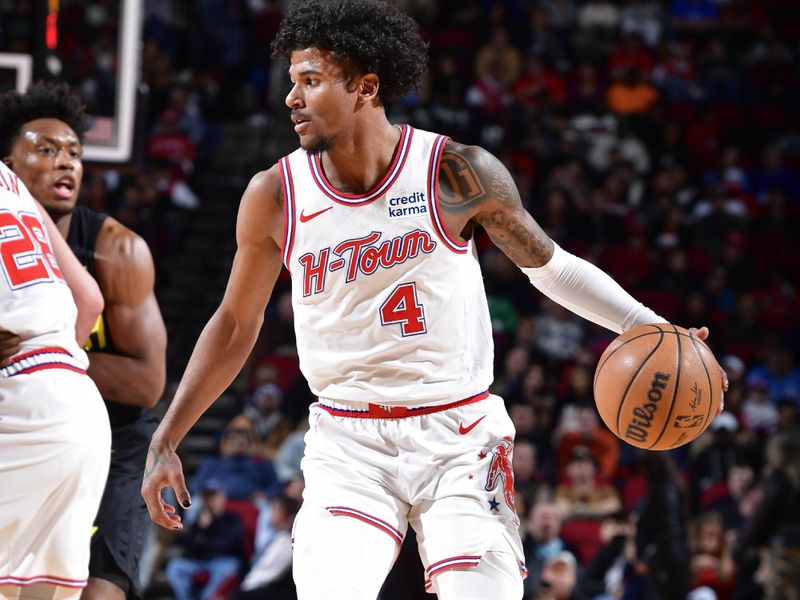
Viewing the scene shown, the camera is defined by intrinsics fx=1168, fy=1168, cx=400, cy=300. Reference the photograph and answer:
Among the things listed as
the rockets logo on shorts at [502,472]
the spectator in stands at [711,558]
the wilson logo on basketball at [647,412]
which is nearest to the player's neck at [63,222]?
the rockets logo on shorts at [502,472]

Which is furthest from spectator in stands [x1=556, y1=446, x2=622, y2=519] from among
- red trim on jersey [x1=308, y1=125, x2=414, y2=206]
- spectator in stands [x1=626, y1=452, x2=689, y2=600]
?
red trim on jersey [x1=308, y1=125, x2=414, y2=206]

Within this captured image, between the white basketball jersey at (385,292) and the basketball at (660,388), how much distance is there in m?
0.40

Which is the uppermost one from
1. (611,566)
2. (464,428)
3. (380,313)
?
(380,313)

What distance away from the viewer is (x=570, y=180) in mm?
12477

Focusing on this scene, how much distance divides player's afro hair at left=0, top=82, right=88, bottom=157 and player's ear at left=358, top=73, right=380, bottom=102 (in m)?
1.46

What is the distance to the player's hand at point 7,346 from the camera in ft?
11.0

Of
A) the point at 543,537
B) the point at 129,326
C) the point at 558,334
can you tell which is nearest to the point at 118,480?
the point at 129,326

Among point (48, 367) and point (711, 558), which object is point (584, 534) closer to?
point (711, 558)

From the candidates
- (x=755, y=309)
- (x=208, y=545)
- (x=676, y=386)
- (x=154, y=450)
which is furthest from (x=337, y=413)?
(x=755, y=309)

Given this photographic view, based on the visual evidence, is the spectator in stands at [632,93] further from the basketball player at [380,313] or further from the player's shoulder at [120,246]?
the basketball player at [380,313]

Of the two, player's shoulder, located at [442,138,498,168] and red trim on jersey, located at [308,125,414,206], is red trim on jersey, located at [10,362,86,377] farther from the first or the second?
player's shoulder, located at [442,138,498,168]

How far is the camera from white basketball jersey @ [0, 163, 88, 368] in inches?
133

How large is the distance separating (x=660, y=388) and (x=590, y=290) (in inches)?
14.3

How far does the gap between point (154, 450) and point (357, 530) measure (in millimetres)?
682
